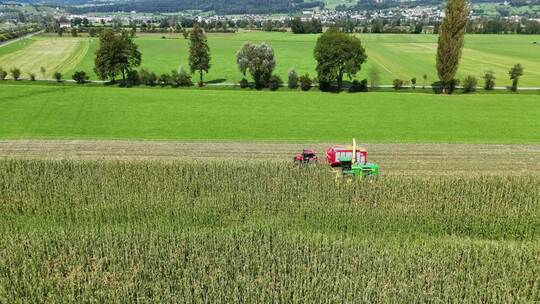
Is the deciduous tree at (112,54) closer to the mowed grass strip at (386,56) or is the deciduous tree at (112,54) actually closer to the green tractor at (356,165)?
the mowed grass strip at (386,56)

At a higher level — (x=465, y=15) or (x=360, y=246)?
(x=465, y=15)

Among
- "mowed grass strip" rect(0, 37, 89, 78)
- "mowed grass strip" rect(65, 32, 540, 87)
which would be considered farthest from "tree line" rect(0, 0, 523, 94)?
"mowed grass strip" rect(0, 37, 89, 78)

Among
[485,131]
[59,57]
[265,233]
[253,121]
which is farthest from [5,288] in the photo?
[59,57]

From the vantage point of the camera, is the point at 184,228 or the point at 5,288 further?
the point at 184,228

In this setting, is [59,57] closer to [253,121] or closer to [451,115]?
[253,121]

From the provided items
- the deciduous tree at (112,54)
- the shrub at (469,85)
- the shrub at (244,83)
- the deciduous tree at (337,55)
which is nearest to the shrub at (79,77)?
the deciduous tree at (112,54)

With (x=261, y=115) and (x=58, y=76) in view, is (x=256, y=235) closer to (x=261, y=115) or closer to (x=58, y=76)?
(x=261, y=115)

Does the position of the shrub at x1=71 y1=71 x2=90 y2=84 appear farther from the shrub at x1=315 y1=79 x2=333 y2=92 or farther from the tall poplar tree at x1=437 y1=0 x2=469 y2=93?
the tall poplar tree at x1=437 y1=0 x2=469 y2=93
